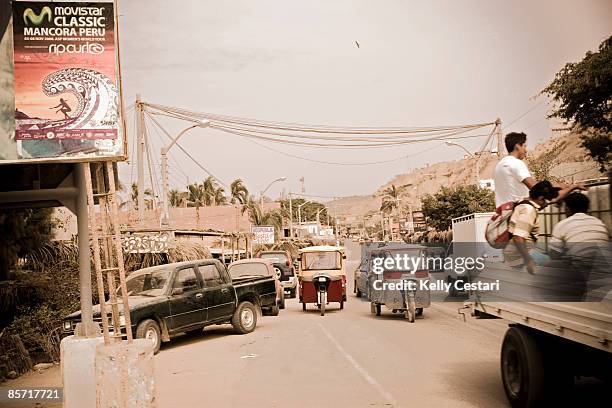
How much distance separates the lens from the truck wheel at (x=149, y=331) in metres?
13.1

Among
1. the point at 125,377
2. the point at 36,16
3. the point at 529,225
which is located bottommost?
the point at 125,377

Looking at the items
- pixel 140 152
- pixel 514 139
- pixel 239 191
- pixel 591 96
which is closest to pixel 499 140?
pixel 591 96

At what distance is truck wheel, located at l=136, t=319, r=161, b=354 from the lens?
13.1 m

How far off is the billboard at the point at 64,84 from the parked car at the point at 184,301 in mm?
5387

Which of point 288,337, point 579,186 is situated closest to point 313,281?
point 288,337

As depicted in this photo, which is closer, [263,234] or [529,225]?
[529,225]

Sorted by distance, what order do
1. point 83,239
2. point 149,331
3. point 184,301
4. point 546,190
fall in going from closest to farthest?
point 546,190 < point 83,239 < point 149,331 < point 184,301

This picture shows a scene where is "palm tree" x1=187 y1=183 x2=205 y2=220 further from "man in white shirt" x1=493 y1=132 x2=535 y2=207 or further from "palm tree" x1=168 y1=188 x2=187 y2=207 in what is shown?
"man in white shirt" x1=493 y1=132 x2=535 y2=207

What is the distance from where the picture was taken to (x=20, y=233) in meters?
16.7

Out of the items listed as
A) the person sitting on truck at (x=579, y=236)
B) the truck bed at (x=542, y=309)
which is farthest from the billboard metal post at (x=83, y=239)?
the person sitting on truck at (x=579, y=236)

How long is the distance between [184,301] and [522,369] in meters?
8.97

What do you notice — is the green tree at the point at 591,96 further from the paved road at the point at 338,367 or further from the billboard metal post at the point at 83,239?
the billboard metal post at the point at 83,239

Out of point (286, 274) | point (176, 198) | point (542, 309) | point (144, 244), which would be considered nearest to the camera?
point (542, 309)

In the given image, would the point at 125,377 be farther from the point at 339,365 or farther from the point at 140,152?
the point at 140,152
